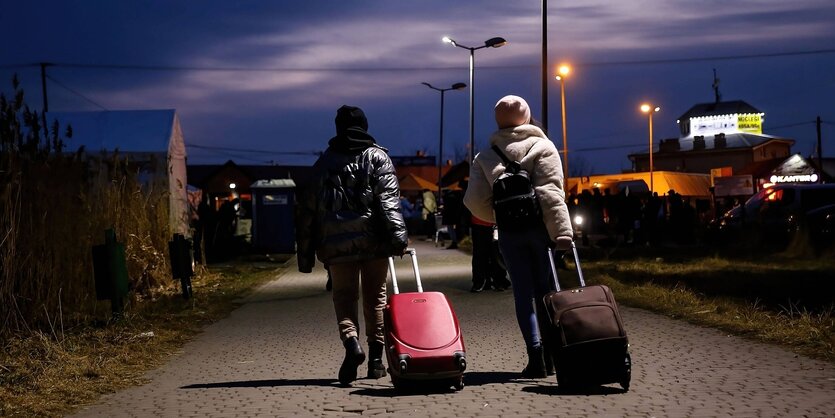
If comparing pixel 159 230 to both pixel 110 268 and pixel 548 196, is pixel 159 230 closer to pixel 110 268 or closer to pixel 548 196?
pixel 110 268

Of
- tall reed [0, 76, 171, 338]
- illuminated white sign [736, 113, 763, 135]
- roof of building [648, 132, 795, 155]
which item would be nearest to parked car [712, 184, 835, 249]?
tall reed [0, 76, 171, 338]

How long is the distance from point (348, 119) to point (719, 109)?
5360 inches

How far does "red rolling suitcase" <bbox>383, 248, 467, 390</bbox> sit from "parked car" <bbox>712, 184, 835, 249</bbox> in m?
20.2

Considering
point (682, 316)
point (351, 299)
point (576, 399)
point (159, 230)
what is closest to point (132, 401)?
point (351, 299)

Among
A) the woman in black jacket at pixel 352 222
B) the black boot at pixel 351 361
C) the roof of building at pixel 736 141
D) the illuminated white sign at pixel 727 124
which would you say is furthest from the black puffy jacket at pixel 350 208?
the illuminated white sign at pixel 727 124

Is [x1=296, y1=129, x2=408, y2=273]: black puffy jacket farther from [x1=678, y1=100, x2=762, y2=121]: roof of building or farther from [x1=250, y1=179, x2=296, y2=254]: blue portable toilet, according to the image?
[x1=678, y1=100, x2=762, y2=121]: roof of building

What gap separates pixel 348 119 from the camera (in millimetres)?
7203

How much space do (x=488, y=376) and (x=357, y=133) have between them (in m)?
1.84

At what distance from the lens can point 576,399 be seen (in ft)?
20.9

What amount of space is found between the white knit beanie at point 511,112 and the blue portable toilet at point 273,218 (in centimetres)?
2279

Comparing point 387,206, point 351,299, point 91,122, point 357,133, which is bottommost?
point 351,299

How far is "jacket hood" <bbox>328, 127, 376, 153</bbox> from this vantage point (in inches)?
282

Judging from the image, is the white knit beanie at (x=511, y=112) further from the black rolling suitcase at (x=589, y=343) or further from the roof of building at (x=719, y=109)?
the roof of building at (x=719, y=109)

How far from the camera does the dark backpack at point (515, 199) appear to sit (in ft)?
23.0
